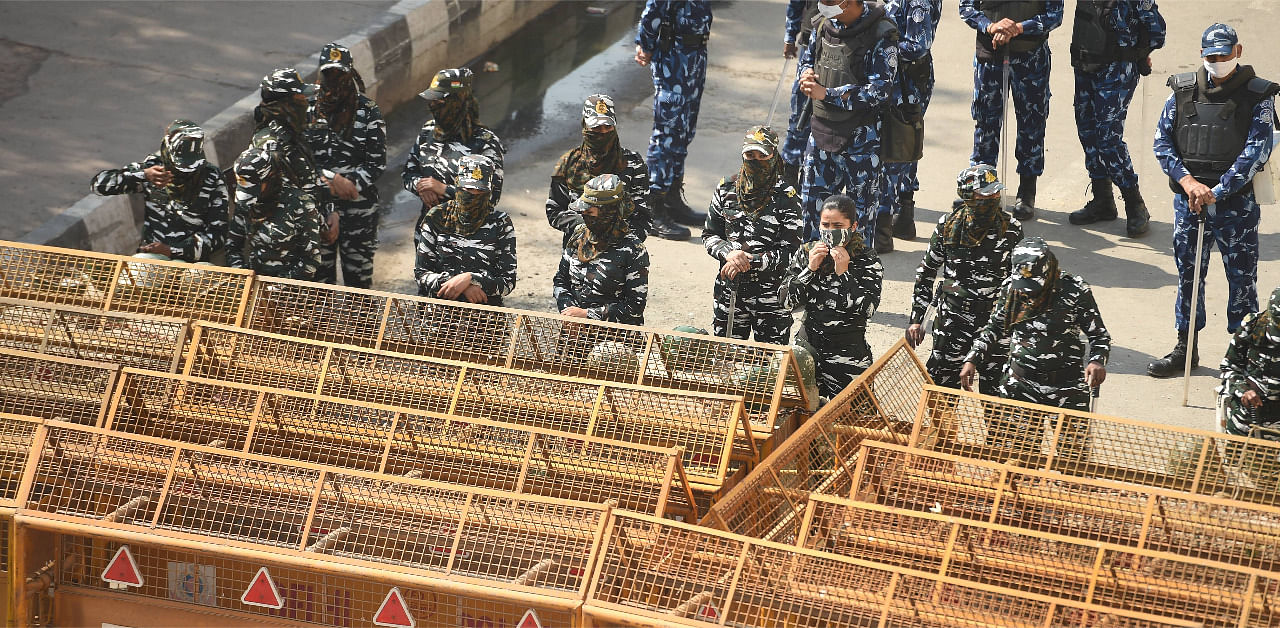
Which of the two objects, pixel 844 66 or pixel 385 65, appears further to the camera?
pixel 385 65

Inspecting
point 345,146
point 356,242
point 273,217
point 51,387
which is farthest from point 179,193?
point 51,387

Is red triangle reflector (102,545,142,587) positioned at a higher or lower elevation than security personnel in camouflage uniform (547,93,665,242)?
lower

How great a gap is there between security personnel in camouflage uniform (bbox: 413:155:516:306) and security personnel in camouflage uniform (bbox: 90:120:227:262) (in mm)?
1189

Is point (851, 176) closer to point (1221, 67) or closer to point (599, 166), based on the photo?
point (599, 166)

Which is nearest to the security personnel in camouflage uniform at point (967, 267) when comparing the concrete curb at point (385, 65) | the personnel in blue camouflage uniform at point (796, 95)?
the personnel in blue camouflage uniform at point (796, 95)

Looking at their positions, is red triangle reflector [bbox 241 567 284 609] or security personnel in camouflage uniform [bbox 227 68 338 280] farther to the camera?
security personnel in camouflage uniform [bbox 227 68 338 280]

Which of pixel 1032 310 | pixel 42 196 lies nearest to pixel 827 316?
pixel 1032 310

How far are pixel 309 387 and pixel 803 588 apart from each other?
95.5 inches

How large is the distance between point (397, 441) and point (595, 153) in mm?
2697

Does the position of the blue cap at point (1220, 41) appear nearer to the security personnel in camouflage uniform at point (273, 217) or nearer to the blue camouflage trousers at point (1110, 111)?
the blue camouflage trousers at point (1110, 111)

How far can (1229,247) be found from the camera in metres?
7.41

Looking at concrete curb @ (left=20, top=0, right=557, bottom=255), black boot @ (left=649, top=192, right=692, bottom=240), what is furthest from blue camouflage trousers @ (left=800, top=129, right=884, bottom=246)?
concrete curb @ (left=20, top=0, right=557, bottom=255)

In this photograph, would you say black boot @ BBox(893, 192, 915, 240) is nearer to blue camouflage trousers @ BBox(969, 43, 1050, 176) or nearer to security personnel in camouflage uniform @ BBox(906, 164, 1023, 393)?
blue camouflage trousers @ BBox(969, 43, 1050, 176)

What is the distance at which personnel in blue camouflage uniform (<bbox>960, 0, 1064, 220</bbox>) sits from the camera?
9070 millimetres
